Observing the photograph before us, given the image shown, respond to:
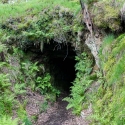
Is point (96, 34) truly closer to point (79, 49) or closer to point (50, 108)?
point (79, 49)

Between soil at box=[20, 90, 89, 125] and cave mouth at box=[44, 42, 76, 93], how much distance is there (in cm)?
307

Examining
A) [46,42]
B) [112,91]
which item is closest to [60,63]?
A: [46,42]

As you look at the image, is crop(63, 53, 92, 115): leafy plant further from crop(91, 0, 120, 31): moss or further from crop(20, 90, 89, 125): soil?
crop(91, 0, 120, 31): moss

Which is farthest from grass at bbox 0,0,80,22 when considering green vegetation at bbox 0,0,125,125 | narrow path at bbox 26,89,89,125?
narrow path at bbox 26,89,89,125

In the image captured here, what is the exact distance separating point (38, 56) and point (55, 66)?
227cm

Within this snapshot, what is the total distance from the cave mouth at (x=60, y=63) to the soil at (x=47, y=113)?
307cm

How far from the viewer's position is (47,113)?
10.5m

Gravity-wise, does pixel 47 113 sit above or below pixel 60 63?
below

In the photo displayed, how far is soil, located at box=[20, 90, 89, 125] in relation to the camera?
9242mm

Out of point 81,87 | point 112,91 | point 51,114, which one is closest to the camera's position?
point 112,91

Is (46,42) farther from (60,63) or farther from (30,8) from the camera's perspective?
(60,63)

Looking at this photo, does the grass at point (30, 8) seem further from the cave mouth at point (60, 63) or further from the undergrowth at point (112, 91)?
the undergrowth at point (112, 91)

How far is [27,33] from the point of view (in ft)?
39.9

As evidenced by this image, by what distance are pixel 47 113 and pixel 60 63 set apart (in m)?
6.34
